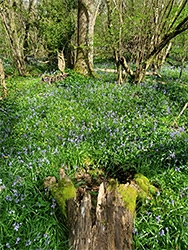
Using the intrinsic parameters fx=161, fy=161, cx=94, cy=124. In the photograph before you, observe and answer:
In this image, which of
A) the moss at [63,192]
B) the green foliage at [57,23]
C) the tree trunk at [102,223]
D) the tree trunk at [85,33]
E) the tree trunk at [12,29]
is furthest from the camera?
the green foliage at [57,23]

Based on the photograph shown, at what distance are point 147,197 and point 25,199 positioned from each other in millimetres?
1865

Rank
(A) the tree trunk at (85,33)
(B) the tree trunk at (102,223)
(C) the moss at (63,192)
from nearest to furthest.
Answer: (B) the tree trunk at (102,223) → (C) the moss at (63,192) → (A) the tree trunk at (85,33)

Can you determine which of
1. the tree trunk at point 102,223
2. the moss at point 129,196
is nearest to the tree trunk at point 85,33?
the moss at point 129,196

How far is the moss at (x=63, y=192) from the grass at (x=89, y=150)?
0.13 meters

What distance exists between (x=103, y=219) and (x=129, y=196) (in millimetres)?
453

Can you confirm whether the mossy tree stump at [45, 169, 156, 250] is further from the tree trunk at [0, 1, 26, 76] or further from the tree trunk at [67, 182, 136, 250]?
the tree trunk at [0, 1, 26, 76]

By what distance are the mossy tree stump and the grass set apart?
0.73 feet

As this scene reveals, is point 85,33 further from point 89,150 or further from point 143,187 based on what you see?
point 143,187

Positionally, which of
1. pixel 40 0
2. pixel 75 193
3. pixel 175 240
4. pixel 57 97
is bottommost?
pixel 175 240

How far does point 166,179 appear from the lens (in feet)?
9.26

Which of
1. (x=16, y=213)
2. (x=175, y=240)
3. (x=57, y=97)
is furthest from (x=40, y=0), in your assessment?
(x=175, y=240)

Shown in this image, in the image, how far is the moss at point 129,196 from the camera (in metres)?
2.04

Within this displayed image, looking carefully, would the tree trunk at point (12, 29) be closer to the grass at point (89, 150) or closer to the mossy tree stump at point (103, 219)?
the grass at point (89, 150)

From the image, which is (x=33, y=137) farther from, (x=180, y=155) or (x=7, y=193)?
(x=180, y=155)
